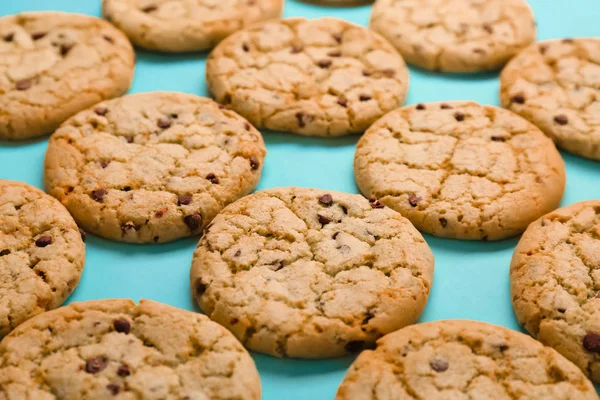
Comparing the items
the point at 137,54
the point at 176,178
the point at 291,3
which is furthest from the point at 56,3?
the point at 176,178

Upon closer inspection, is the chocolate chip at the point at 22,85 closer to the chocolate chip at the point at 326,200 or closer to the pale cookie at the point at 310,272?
the pale cookie at the point at 310,272

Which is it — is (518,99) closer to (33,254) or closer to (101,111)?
(101,111)

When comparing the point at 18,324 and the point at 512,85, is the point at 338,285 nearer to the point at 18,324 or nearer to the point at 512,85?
the point at 18,324

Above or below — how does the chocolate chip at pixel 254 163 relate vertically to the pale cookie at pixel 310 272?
above

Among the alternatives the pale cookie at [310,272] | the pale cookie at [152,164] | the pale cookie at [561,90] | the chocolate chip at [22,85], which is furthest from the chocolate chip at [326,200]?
the chocolate chip at [22,85]


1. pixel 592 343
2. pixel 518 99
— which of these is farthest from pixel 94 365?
pixel 518 99

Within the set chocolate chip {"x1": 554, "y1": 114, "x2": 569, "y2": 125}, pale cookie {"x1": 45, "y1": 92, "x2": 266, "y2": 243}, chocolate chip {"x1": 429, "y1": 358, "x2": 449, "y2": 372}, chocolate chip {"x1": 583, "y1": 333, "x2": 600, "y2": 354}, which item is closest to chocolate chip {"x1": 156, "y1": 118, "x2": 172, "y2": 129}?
pale cookie {"x1": 45, "y1": 92, "x2": 266, "y2": 243}

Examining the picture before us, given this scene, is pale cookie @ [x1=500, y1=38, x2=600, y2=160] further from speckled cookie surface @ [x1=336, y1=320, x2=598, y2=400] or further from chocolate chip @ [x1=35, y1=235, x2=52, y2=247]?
chocolate chip @ [x1=35, y1=235, x2=52, y2=247]
